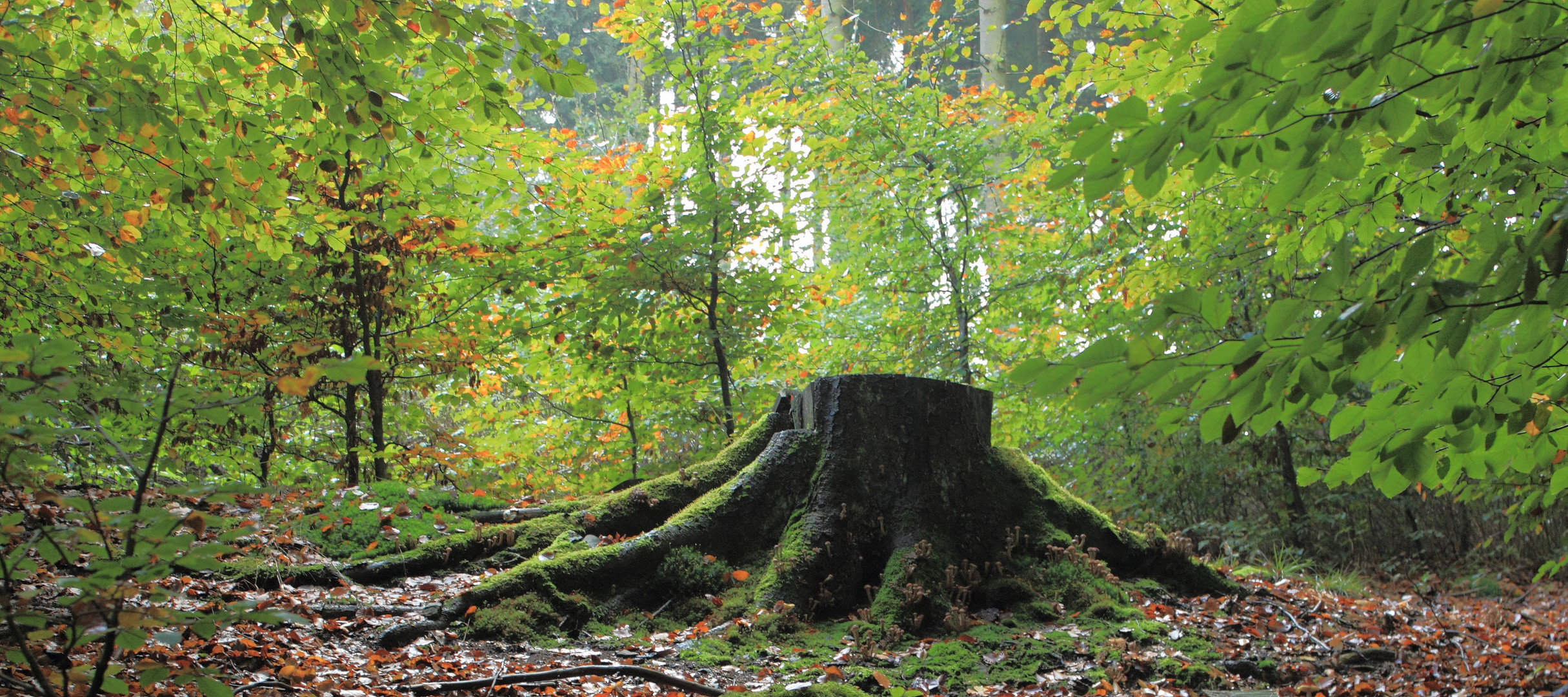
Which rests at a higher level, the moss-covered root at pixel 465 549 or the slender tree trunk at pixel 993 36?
the slender tree trunk at pixel 993 36

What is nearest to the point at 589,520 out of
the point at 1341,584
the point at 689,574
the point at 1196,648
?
the point at 689,574

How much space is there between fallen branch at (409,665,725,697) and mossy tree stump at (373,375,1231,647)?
3.18 feet

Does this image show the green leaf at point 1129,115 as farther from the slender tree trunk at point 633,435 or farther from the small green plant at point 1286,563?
the slender tree trunk at point 633,435

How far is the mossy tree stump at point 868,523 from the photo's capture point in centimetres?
414

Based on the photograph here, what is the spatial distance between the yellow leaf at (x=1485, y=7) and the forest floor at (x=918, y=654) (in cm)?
255

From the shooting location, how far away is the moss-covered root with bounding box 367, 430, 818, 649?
377 centimetres

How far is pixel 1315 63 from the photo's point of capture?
115 cm

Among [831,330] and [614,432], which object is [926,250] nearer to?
[831,330]

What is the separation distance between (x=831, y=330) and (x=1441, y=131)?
7.33m

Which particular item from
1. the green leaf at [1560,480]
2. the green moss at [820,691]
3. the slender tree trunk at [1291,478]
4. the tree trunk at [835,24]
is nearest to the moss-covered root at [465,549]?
the green moss at [820,691]

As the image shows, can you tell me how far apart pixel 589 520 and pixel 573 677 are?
167cm

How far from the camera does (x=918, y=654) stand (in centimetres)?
367

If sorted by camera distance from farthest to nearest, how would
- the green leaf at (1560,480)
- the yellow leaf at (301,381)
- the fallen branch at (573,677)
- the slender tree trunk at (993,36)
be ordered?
the slender tree trunk at (993,36) → the fallen branch at (573,677) → the green leaf at (1560,480) → the yellow leaf at (301,381)

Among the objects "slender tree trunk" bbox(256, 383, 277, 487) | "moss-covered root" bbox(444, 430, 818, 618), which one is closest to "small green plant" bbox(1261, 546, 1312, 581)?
"moss-covered root" bbox(444, 430, 818, 618)
